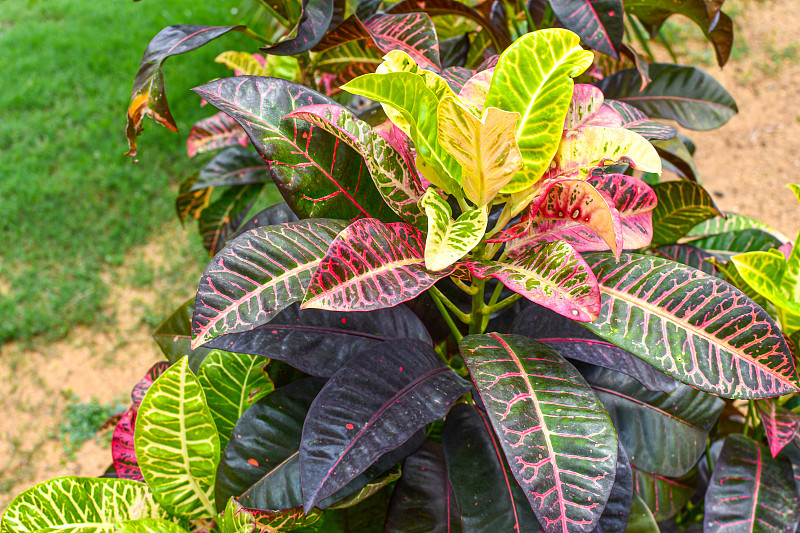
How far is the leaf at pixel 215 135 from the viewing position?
140cm

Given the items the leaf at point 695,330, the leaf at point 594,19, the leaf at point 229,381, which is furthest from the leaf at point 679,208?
the leaf at point 229,381

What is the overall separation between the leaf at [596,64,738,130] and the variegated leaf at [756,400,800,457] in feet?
1.94

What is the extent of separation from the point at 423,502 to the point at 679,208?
654 millimetres

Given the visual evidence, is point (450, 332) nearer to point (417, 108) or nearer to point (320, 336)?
point (320, 336)

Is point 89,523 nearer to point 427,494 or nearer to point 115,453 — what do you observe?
point 115,453

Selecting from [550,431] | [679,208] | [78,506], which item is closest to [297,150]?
[550,431]

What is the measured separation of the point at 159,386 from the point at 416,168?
412mm

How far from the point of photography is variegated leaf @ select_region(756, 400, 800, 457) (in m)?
0.90

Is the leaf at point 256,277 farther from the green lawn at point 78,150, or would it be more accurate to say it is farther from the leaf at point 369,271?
the green lawn at point 78,150

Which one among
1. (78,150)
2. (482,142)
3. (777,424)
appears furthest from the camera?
(78,150)

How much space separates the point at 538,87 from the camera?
24.9 inches

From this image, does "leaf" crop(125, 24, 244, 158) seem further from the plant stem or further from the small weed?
the small weed

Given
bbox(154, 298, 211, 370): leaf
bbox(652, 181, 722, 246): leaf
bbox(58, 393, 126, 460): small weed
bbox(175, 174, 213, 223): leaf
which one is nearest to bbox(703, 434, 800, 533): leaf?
bbox(652, 181, 722, 246): leaf

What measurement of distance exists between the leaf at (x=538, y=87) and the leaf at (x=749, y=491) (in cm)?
62
